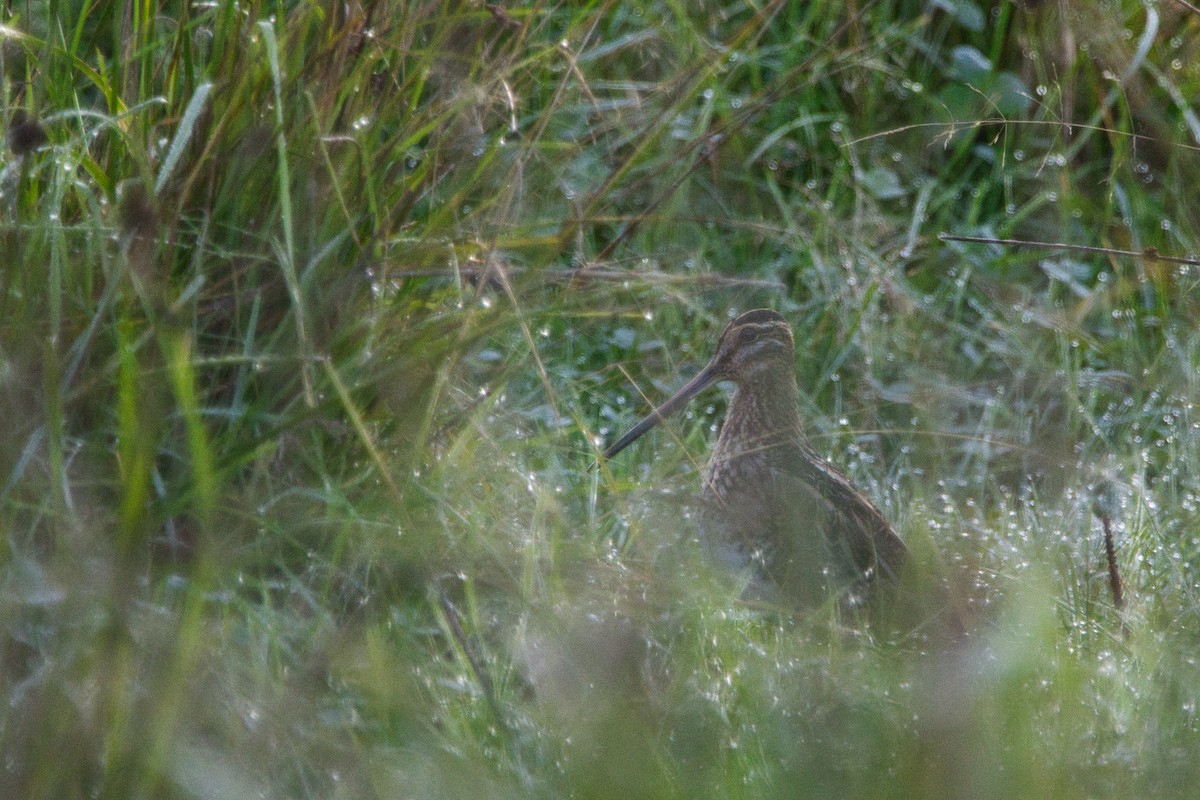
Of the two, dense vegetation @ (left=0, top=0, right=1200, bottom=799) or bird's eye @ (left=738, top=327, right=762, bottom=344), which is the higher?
dense vegetation @ (left=0, top=0, right=1200, bottom=799)

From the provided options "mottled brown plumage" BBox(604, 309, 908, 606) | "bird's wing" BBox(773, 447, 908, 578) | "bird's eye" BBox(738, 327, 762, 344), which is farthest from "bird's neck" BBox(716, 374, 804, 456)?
"bird's wing" BBox(773, 447, 908, 578)

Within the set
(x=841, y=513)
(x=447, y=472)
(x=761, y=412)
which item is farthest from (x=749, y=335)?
(x=447, y=472)

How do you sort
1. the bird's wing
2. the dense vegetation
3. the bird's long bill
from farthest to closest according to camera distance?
the bird's long bill, the bird's wing, the dense vegetation

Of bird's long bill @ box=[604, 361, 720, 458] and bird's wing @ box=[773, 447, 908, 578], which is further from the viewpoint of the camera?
bird's long bill @ box=[604, 361, 720, 458]

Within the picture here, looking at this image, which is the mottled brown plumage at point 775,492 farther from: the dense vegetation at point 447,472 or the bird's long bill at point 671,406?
the dense vegetation at point 447,472

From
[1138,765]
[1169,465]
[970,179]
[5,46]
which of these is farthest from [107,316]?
[970,179]

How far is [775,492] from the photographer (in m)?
3.59

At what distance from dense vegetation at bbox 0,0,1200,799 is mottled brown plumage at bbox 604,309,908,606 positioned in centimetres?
13

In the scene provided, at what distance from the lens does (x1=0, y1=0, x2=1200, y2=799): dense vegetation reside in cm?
216

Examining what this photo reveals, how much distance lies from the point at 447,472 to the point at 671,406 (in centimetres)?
95

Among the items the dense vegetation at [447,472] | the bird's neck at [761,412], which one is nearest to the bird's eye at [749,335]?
the bird's neck at [761,412]

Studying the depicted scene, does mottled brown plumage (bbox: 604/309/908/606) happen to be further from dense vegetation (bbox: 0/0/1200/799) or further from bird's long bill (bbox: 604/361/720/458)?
dense vegetation (bbox: 0/0/1200/799)

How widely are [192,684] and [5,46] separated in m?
1.49

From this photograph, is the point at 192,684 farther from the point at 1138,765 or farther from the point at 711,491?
the point at 711,491
